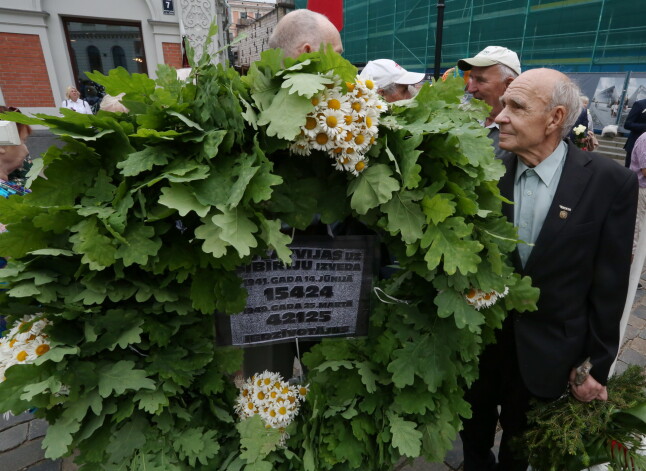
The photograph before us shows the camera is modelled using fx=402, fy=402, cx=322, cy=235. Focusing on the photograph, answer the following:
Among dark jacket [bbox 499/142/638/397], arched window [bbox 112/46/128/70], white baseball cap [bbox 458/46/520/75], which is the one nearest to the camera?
dark jacket [bbox 499/142/638/397]

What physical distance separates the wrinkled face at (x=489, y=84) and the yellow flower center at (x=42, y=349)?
3156 millimetres

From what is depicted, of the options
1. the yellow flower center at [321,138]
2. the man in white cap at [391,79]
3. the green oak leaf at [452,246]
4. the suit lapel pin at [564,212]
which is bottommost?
the suit lapel pin at [564,212]

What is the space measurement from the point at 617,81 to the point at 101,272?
13.8 meters

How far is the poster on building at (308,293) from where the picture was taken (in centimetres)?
140

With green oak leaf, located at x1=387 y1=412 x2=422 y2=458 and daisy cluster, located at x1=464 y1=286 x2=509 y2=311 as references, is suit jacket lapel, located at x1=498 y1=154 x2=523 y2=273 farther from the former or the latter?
green oak leaf, located at x1=387 y1=412 x2=422 y2=458

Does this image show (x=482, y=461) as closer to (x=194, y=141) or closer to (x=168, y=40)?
(x=194, y=141)

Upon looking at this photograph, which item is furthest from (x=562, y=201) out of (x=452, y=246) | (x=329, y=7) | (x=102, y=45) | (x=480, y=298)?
(x=102, y=45)

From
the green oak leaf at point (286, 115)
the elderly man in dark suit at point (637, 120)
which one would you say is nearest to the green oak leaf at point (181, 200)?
the green oak leaf at point (286, 115)

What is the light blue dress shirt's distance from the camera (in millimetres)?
1954

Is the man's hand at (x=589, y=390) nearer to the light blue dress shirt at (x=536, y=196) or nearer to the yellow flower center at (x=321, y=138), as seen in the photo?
→ the light blue dress shirt at (x=536, y=196)

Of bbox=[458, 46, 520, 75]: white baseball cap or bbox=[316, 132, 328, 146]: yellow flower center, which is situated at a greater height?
bbox=[458, 46, 520, 75]: white baseball cap

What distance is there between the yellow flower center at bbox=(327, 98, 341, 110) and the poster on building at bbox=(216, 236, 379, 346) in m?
0.48

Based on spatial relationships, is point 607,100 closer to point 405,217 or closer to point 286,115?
point 405,217

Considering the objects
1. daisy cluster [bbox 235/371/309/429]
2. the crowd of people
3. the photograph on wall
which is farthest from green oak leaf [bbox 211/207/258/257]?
the photograph on wall
